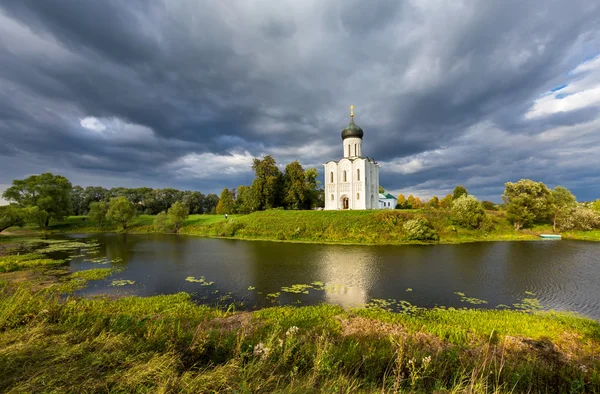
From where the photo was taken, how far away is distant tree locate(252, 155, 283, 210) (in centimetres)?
4362

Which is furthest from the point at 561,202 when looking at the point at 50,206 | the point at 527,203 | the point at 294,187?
the point at 50,206

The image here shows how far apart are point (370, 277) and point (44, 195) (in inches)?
2310

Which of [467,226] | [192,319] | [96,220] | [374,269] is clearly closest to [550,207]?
[467,226]

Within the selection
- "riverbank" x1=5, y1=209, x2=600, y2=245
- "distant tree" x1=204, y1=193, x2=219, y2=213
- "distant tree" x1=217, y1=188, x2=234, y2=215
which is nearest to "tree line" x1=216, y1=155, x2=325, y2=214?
"riverbank" x1=5, y1=209, x2=600, y2=245

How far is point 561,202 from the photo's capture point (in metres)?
34.2

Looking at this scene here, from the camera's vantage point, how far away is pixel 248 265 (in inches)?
673

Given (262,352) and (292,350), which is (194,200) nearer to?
(292,350)

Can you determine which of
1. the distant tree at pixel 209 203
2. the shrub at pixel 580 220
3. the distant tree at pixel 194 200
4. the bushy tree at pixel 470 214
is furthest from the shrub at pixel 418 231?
the distant tree at pixel 209 203

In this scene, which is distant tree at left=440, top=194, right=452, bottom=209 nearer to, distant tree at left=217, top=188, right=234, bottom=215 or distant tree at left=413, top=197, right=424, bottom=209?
distant tree at left=413, top=197, right=424, bottom=209

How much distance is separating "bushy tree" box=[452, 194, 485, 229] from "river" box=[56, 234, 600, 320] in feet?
31.8

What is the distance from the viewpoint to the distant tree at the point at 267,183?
143 feet

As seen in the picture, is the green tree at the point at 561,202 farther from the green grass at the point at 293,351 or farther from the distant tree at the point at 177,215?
the distant tree at the point at 177,215

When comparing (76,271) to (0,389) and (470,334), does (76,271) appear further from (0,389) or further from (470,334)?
(470,334)

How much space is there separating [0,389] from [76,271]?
1700 cm
